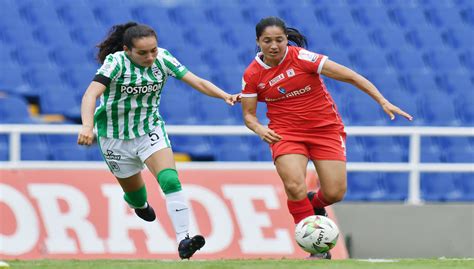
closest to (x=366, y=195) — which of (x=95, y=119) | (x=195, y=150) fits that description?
(x=195, y=150)

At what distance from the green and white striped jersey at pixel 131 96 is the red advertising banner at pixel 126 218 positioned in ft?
6.92

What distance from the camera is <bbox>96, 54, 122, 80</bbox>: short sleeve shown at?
7.70 metres

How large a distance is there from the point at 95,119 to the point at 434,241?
4376mm

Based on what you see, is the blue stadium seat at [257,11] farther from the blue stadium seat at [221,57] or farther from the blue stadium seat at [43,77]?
the blue stadium seat at [43,77]

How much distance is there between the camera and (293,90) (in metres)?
8.12

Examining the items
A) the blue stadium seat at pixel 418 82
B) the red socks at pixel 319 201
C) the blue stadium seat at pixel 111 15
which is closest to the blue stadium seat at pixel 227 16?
the blue stadium seat at pixel 111 15

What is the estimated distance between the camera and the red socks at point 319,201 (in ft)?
28.0

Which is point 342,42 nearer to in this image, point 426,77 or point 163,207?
point 426,77

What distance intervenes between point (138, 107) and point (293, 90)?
1188 millimetres

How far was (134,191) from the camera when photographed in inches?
336

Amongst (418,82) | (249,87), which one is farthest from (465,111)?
(249,87)

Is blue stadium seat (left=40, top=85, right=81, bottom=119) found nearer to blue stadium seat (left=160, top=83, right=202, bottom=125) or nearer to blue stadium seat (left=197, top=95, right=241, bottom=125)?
blue stadium seat (left=160, top=83, right=202, bottom=125)

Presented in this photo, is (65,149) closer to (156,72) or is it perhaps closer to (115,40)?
(115,40)

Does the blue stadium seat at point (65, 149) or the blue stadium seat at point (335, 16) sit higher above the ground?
the blue stadium seat at point (335, 16)
